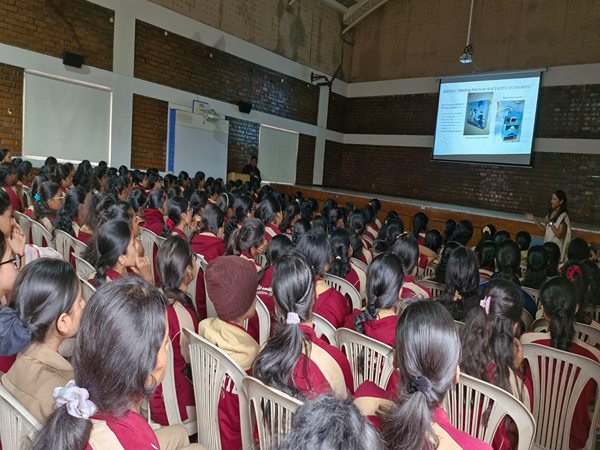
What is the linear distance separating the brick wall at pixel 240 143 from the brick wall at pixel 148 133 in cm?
169

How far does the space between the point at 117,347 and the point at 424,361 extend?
735mm

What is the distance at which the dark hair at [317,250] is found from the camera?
98.0 inches

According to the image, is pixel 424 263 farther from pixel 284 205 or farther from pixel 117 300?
pixel 117 300

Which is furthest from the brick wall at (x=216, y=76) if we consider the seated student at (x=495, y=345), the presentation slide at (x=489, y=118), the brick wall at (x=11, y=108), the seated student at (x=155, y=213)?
the seated student at (x=495, y=345)

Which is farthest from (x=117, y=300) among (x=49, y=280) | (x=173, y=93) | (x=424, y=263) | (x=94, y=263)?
(x=173, y=93)

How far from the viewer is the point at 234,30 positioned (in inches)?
385

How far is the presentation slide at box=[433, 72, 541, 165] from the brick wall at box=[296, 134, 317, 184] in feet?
11.3

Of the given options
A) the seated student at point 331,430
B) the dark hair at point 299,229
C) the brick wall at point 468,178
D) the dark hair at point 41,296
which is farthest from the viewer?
the brick wall at point 468,178

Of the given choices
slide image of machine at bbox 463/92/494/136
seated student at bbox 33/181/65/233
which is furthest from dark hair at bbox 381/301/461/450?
slide image of machine at bbox 463/92/494/136

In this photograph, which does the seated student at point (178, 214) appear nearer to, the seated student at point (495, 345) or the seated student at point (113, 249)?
the seated student at point (113, 249)

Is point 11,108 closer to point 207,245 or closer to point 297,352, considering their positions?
point 207,245

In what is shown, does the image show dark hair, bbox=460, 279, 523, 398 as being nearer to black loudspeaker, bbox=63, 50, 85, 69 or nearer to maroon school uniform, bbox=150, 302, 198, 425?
maroon school uniform, bbox=150, 302, 198, 425

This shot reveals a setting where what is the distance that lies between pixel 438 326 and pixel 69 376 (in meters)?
1.09

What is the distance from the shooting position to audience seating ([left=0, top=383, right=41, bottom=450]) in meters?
0.97
